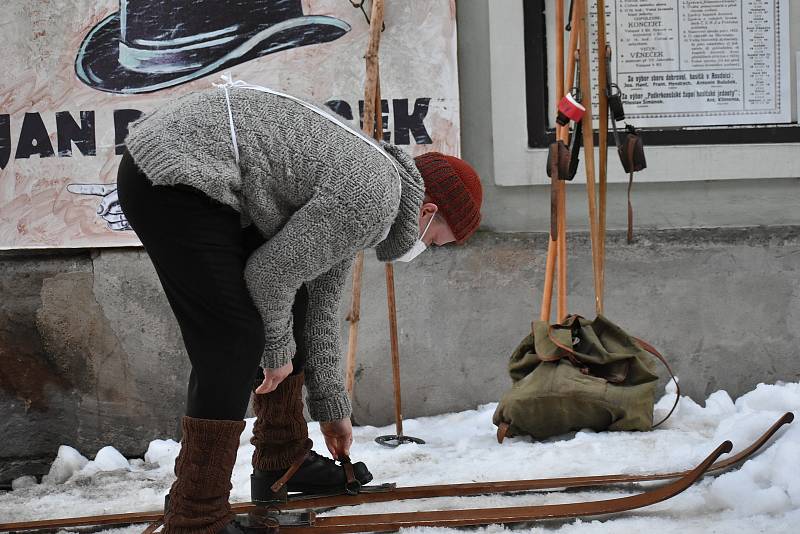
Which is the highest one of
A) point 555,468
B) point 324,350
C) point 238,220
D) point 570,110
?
point 570,110

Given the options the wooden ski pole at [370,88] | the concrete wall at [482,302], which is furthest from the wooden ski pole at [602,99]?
the wooden ski pole at [370,88]

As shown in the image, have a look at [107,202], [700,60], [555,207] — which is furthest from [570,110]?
[107,202]

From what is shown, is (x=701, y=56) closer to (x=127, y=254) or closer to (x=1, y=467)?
(x=127, y=254)

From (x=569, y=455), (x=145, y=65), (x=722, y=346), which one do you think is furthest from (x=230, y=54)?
(x=722, y=346)

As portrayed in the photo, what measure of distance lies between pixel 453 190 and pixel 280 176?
385 mm

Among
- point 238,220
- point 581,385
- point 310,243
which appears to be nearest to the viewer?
point 310,243

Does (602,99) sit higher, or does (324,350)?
(602,99)

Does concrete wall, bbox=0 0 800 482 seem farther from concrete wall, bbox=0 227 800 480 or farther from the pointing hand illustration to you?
the pointing hand illustration

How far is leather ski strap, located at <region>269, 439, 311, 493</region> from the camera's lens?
2.15m

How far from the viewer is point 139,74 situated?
3498mm

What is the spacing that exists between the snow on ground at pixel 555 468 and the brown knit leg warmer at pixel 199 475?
0.48 meters

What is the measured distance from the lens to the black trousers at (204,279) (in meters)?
1.73

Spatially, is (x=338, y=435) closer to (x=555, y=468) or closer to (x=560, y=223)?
(x=555, y=468)

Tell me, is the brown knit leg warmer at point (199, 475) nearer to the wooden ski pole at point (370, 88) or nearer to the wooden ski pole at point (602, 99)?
the wooden ski pole at point (370, 88)
